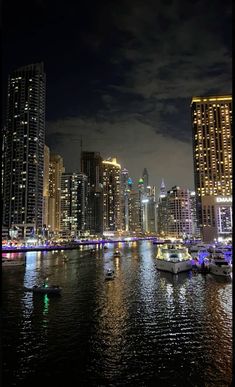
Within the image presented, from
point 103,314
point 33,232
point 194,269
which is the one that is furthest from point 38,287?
point 33,232

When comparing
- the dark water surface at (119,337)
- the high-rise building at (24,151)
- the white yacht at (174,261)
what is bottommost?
the dark water surface at (119,337)

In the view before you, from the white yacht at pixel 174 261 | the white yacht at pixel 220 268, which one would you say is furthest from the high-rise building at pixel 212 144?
the white yacht at pixel 220 268

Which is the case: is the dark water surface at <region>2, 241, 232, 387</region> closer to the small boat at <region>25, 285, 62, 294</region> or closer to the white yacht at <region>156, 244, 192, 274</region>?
the small boat at <region>25, 285, 62, 294</region>

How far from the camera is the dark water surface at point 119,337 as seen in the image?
55.5ft

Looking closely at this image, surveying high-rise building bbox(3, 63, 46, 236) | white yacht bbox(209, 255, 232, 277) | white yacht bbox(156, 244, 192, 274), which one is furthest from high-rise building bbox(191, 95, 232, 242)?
white yacht bbox(209, 255, 232, 277)

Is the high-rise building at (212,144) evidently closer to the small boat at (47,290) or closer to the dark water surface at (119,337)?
the dark water surface at (119,337)

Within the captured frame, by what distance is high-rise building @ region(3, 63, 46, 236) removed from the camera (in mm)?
183625

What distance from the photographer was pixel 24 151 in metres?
186

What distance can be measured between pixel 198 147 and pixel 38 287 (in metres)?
156

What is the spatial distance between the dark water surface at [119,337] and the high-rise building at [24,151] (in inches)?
5889

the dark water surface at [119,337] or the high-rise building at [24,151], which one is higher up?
the high-rise building at [24,151]

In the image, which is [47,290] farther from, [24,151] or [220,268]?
[24,151]

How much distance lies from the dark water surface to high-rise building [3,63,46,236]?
14958 centimetres

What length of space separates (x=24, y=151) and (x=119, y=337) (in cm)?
17651
